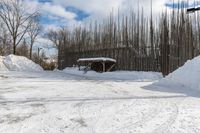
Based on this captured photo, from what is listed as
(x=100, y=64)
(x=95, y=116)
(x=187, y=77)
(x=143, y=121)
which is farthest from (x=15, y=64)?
(x=143, y=121)

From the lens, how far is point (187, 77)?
37.1 feet

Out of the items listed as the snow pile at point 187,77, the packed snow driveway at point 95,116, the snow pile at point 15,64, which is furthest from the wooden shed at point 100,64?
the packed snow driveway at point 95,116

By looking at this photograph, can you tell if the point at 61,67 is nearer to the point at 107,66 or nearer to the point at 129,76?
the point at 107,66

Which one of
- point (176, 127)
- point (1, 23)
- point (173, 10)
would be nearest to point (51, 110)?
point (176, 127)

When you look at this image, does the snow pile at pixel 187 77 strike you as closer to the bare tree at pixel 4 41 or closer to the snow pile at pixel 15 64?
the snow pile at pixel 15 64

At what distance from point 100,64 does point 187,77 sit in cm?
1338

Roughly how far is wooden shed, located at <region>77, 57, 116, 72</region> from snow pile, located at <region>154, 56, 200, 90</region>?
33.7ft

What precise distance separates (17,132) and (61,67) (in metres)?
25.3

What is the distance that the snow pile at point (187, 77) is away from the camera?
10.6 m

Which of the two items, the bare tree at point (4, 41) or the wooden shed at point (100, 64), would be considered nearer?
the wooden shed at point (100, 64)

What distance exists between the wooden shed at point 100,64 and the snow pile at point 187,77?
10.3 metres

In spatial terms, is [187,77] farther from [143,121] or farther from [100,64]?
[100,64]

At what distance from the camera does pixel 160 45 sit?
1920 cm

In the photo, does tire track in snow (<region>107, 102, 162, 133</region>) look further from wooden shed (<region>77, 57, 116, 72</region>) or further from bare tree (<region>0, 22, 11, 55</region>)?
bare tree (<region>0, 22, 11, 55</region>)
